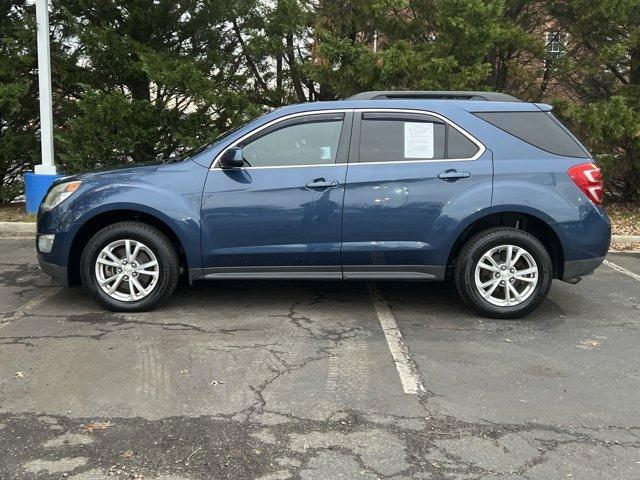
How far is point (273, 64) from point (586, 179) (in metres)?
6.48

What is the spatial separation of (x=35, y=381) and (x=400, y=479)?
7.73 ft

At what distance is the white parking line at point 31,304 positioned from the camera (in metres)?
4.95

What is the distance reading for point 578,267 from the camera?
4949 mm

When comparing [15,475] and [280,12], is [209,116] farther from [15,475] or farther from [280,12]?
[15,475]

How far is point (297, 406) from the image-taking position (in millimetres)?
3496

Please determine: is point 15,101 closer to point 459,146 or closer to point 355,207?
point 355,207

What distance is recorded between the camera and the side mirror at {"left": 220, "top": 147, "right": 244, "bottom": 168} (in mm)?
4762

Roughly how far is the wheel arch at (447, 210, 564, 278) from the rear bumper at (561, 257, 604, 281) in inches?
2.1

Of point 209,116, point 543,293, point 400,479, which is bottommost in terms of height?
point 400,479

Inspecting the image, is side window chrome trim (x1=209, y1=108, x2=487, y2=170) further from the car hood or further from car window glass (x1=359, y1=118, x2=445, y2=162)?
the car hood

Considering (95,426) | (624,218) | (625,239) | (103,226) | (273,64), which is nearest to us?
(95,426)

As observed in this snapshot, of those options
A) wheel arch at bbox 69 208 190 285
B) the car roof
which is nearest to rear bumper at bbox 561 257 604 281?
the car roof

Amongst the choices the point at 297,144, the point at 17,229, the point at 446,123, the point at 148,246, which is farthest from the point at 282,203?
the point at 17,229

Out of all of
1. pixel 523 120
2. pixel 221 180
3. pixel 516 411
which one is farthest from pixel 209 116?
pixel 516 411
